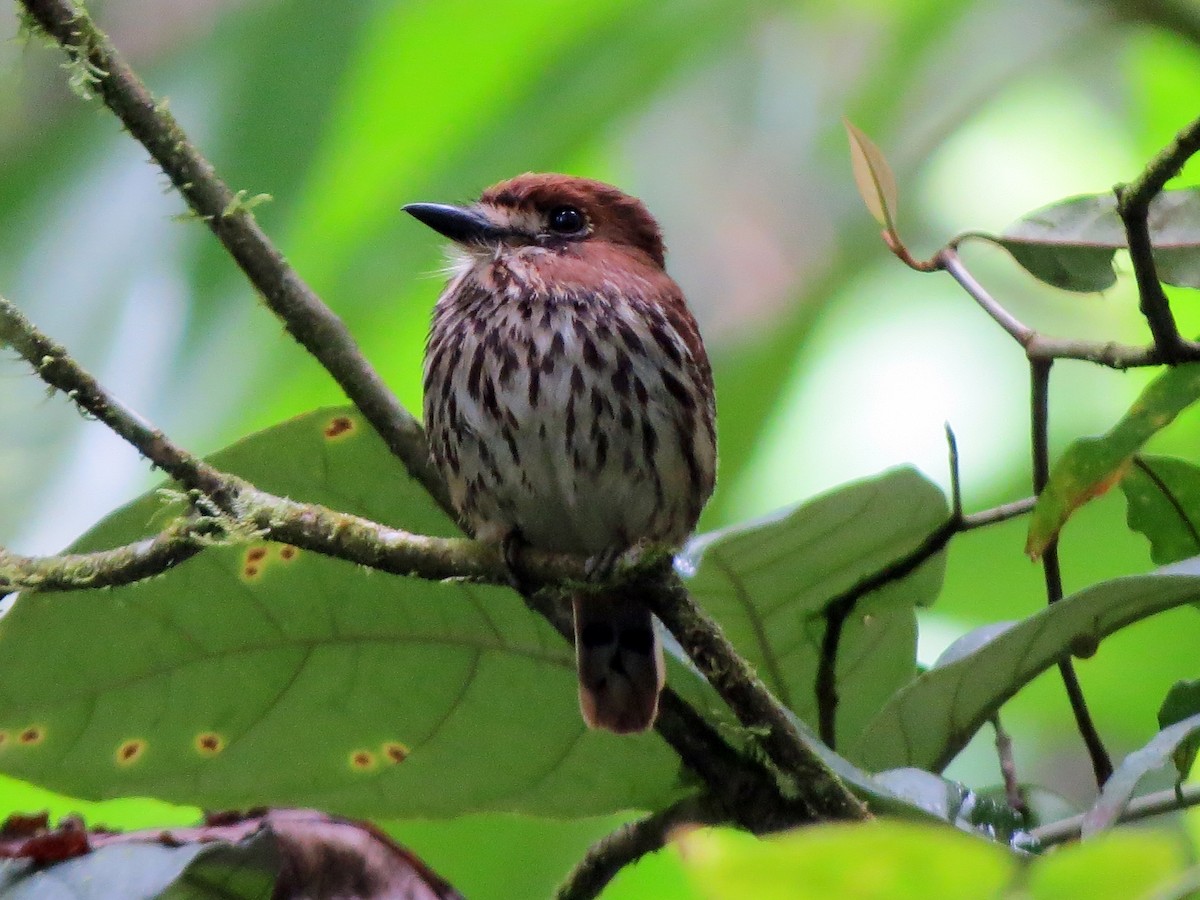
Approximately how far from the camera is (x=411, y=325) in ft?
9.36

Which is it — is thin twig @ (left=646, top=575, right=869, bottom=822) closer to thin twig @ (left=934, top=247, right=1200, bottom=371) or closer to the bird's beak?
thin twig @ (left=934, top=247, right=1200, bottom=371)

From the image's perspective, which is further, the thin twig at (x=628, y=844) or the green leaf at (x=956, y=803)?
the thin twig at (x=628, y=844)

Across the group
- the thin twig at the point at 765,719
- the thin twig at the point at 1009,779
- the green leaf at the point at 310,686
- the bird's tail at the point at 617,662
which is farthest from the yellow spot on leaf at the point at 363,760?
the thin twig at the point at 1009,779

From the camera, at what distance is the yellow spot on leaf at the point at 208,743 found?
160 centimetres

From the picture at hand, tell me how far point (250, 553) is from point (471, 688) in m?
0.29

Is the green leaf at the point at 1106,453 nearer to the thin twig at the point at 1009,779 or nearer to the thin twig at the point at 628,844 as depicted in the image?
the thin twig at the point at 1009,779

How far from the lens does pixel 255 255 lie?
1626mm

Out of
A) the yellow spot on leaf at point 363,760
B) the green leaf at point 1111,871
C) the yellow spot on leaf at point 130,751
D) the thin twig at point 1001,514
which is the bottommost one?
the thin twig at point 1001,514

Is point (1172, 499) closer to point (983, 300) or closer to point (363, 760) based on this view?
point (983, 300)

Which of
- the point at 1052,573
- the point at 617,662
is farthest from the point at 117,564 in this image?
the point at 1052,573

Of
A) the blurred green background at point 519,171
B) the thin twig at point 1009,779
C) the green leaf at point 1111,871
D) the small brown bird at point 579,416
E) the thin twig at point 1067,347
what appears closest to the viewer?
the green leaf at point 1111,871

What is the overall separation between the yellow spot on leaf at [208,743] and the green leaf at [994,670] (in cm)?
71

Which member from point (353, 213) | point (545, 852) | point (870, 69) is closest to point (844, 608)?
point (545, 852)

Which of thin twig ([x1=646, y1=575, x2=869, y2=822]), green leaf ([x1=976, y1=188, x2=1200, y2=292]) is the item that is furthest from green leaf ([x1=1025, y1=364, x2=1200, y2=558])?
thin twig ([x1=646, y1=575, x2=869, y2=822])
